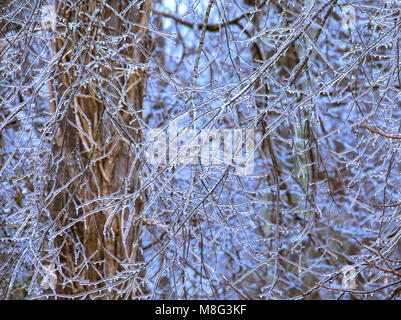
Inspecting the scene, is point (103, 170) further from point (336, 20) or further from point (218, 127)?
point (336, 20)

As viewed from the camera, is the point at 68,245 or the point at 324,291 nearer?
the point at 68,245

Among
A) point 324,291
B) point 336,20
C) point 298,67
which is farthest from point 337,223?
point 298,67

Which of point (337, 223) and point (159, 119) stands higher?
point (159, 119)

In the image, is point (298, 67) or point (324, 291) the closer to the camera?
point (298, 67)

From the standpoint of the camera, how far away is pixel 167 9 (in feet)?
17.1

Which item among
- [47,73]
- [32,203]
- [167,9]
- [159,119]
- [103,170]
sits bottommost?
→ [32,203]
